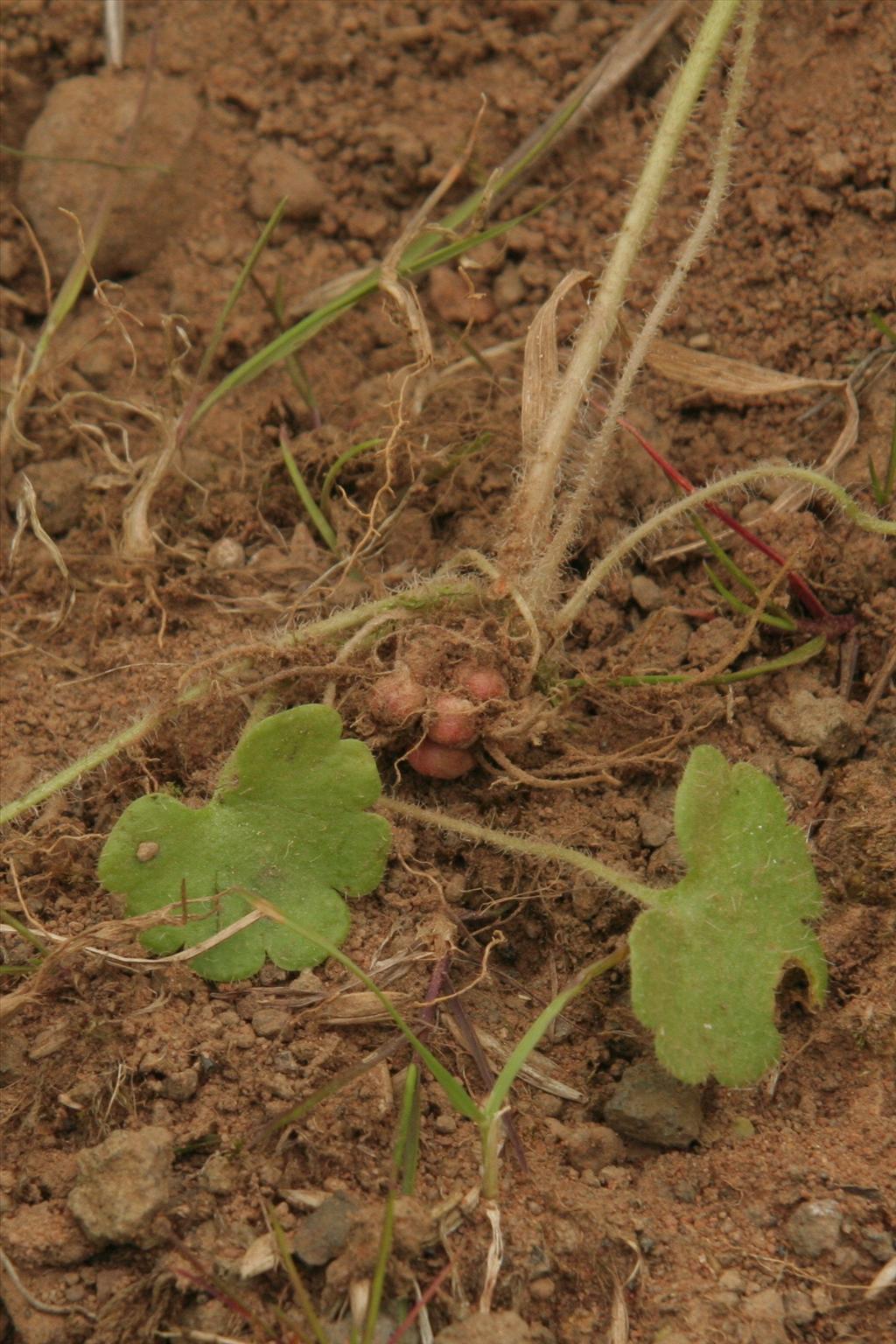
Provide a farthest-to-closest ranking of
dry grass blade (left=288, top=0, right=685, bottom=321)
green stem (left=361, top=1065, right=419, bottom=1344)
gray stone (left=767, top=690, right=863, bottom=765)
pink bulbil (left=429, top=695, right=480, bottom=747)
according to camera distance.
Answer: dry grass blade (left=288, top=0, right=685, bottom=321)
gray stone (left=767, top=690, right=863, bottom=765)
pink bulbil (left=429, top=695, right=480, bottom=747)
green stem (left=361, top=1065, right=419, bottom=1344)

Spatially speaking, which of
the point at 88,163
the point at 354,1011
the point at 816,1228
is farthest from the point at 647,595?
the point at 88,163

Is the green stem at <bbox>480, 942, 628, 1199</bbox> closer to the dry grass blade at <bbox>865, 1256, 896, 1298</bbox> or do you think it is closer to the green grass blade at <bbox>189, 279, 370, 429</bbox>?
the dry grass blade at <bbox>865, 1256, 896, 1298</bbox>

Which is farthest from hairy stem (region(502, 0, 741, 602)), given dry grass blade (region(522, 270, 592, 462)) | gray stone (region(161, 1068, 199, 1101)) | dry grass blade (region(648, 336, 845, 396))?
gray stone (region(161, 1068, 199, 1101))

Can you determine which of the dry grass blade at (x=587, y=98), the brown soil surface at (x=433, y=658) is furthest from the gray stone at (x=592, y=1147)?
the dry grass blade at (x=587, y=98)

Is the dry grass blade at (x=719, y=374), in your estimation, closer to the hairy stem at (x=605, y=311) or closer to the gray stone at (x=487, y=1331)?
the hairy stem at (x=605, y=311)

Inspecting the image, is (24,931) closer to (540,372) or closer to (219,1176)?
(219,1176)

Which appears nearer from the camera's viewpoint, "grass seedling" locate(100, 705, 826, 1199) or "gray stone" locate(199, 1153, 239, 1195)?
"gray stone" locate(199, 1153, 239, 1195)
